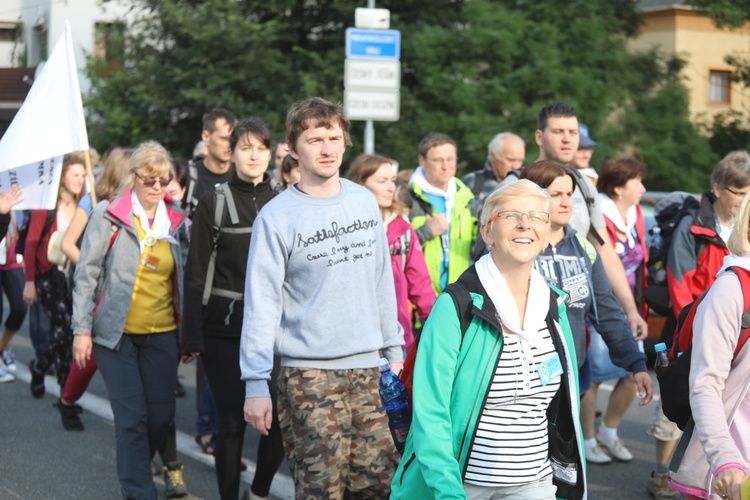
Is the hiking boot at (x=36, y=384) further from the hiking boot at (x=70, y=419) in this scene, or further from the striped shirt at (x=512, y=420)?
the striped shirt at (x=512, y=420)

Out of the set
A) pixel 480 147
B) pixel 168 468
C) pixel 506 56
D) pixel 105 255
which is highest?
pixel 506 56

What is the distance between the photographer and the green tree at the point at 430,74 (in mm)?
22203

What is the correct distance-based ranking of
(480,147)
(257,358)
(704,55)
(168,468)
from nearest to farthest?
(257,358)
(168,468)
(480,147)
(704,55)

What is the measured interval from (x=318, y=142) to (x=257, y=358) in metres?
0.88

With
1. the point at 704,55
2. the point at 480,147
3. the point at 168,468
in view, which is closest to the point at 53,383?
the point at 168,468

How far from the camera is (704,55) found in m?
34.4

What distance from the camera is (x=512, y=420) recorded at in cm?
366

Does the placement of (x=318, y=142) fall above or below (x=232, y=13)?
below

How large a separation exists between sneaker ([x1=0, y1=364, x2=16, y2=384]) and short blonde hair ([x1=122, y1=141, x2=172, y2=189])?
4.50 m

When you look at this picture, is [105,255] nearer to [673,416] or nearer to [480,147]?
[673,416]

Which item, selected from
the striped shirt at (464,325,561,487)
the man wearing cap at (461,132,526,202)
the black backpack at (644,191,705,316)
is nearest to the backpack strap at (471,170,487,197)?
the man wearing cap at (461,132,526,202)

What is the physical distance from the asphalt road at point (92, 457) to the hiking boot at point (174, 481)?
0.08 meters

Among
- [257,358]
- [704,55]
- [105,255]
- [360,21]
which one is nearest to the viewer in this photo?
[257,358]

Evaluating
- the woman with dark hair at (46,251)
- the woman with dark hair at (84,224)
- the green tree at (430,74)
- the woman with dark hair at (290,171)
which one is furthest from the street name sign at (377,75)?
the woman with dark hair at (84,224)
